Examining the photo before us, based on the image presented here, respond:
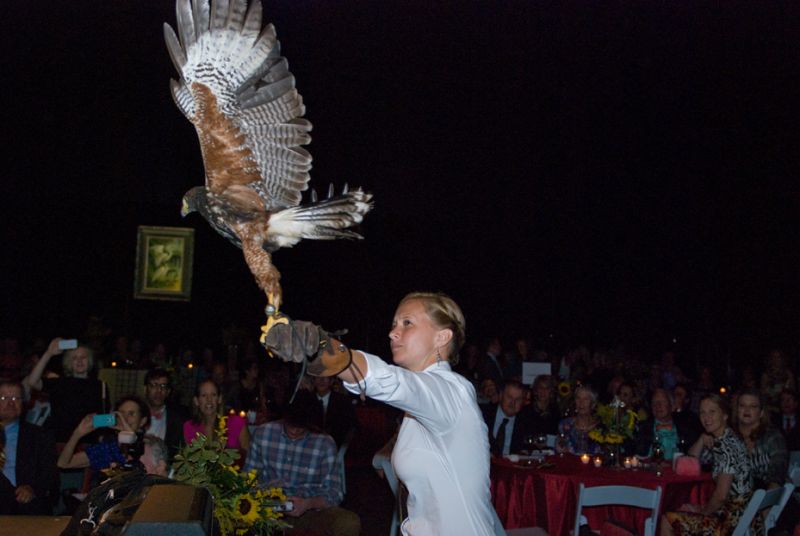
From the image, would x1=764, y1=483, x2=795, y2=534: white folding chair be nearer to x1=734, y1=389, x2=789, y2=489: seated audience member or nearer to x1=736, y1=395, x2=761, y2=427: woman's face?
x1=734, y1=389, x2=789, y2=489: seated audience member

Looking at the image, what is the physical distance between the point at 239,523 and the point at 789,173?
29.9 ft

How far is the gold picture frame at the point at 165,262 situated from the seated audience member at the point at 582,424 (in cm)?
746

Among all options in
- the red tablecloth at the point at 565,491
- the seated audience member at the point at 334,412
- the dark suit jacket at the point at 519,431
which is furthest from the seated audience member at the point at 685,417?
the seated audience member at the point at 334,412

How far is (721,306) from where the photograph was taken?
10930mm

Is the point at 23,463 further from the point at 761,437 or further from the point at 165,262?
the point at 165,262

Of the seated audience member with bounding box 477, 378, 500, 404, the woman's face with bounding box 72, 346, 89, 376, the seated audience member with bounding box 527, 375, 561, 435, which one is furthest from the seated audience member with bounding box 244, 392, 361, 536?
the seated audience member with bounding box 477, 378, 500, 404

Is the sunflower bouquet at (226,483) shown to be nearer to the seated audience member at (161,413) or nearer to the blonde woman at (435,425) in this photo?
the blonde woman at (435,425)

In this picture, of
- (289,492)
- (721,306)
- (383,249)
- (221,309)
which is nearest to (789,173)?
(721,306)

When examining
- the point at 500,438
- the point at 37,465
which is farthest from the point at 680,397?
the point at 37,465

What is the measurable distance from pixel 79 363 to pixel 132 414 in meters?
1.15

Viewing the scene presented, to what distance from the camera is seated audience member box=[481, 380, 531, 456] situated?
572cm

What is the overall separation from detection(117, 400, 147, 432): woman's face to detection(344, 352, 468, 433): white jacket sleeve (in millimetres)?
2857

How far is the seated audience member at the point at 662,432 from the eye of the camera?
528cm

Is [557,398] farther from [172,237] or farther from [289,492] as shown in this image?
[172,237]
